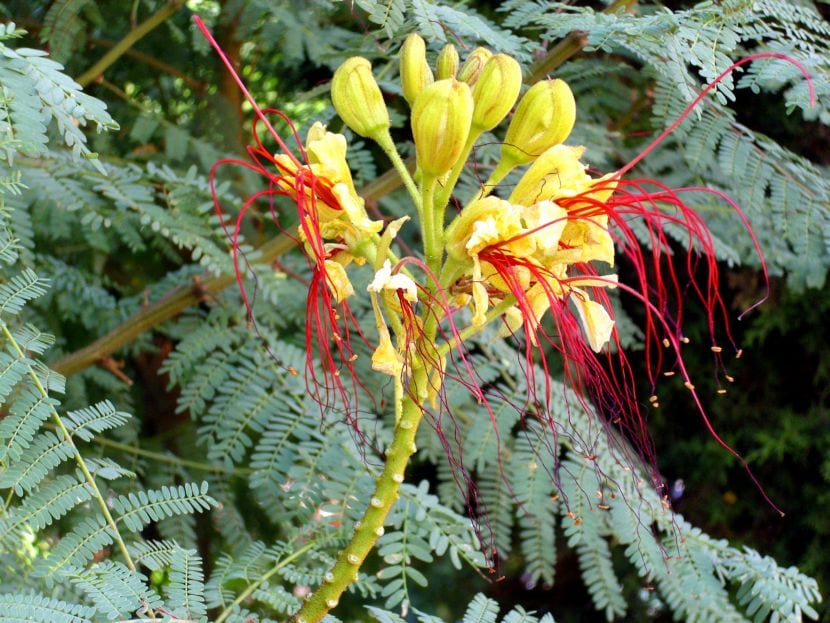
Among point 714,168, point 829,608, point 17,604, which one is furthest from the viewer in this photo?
point 829,608

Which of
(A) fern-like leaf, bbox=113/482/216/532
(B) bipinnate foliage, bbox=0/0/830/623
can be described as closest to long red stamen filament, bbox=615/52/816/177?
(B) bipinnate foliage, bbox=0/0/830/623

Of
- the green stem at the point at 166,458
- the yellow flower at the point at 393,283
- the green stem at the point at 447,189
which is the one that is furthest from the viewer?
the green stem at the point at 166,458

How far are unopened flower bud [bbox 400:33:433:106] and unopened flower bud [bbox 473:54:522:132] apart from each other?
0.07 metres

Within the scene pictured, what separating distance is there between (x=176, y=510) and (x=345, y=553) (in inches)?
8.9

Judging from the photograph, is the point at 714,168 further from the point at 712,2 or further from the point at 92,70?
the point at 92,70

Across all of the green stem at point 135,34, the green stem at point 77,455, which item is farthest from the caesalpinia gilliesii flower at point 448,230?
the green stem at point 135,34

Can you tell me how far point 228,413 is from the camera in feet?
5.50

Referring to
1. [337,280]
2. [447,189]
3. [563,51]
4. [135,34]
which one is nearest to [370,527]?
[337,280]

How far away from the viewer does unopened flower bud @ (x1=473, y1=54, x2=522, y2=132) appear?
1.12 meters

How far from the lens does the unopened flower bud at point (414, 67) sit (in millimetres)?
1158

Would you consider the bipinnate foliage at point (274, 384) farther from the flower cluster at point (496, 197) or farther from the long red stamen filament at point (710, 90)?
the flower cluster at point (496, 197)

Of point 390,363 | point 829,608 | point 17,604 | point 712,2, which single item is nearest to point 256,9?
point 712,2

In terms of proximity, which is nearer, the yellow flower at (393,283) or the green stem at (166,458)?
the yellow flower at (393,283)

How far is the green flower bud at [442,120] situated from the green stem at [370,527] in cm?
27
